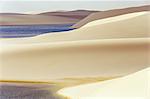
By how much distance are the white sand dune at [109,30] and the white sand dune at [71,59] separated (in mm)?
14

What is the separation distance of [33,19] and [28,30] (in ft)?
0.13

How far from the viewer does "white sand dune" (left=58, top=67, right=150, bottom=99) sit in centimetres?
81

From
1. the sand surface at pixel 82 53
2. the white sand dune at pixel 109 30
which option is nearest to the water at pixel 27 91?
the sand surface at pixel 82 53

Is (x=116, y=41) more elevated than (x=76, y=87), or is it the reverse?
(x=116, y=41)

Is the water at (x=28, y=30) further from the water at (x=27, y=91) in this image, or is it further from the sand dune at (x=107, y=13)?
the water at (x=27, y=91)

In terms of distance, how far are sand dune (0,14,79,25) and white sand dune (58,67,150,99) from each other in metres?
0.21

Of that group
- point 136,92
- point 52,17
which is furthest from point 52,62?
point 136,92

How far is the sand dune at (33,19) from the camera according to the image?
0.89 m

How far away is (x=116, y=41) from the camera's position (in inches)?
35.3

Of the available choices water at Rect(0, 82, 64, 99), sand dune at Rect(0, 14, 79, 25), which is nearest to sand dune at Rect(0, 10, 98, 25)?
sand dune at Rect(0, 14, 79, 25)

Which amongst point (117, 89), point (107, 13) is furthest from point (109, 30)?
point (117, 89)

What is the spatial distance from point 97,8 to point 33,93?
0.32m

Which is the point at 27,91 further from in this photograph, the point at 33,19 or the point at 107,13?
the point at 107,13

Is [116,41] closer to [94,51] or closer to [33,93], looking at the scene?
[94,51]
